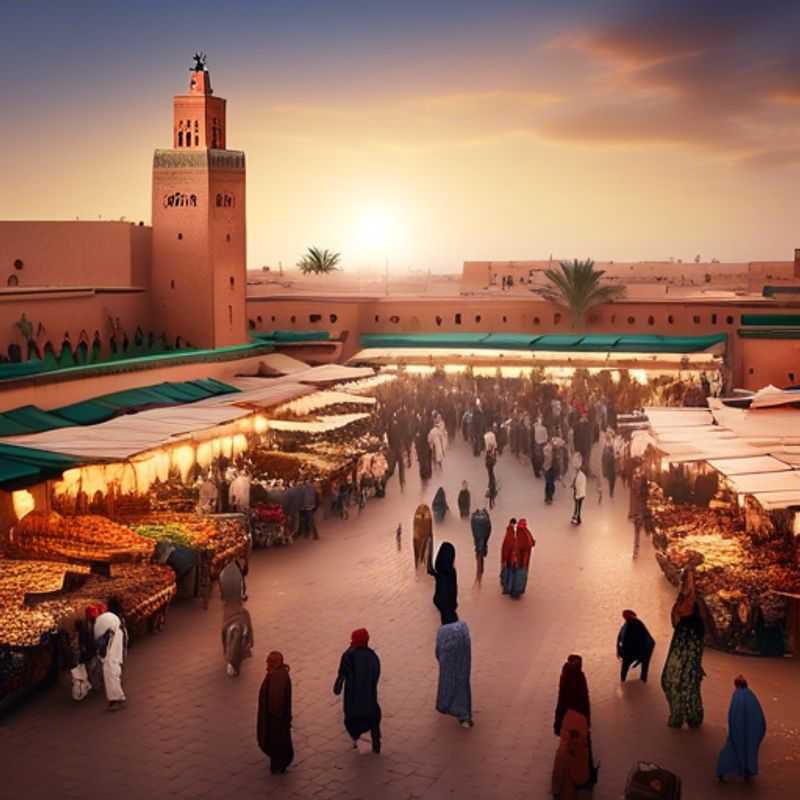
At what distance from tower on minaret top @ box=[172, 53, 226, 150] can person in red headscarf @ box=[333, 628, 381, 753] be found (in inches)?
919

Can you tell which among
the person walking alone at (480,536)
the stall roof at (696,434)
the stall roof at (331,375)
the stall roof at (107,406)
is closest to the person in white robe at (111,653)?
the person walking alone at (480,536)

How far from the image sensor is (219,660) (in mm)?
10773

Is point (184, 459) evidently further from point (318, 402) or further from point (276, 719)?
point (276, 719)

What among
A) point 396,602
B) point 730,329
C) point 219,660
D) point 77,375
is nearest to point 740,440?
point 396,602

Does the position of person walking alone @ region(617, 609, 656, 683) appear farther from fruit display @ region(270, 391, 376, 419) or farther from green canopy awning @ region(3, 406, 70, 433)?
fruit display @ region(270, 391, 376, 419)

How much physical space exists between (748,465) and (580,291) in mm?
23553

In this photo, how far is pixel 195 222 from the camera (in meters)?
29.5

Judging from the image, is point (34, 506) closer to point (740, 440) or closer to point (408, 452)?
point (740, 440)

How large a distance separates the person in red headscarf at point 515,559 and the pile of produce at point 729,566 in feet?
6.02

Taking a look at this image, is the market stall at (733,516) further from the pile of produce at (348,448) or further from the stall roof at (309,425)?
the stall roof at (309,425)

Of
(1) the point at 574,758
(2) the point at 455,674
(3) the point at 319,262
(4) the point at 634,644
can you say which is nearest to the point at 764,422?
(4) the point at 634,644

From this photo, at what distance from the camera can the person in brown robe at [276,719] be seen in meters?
8.16

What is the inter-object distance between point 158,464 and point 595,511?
7543 millimetres

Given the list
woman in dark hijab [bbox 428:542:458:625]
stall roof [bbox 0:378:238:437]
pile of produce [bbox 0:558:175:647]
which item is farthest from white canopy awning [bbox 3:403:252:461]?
woman in dark hijab [bbox 428:542:458:625]
